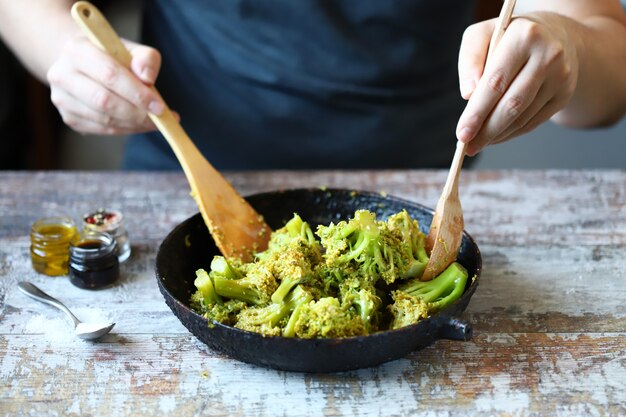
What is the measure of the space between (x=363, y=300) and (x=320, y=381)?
0.46 feet

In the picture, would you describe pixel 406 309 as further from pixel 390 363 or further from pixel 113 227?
pixel 113 227

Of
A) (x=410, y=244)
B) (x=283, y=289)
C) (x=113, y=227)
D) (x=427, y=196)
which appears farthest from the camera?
(x=427, y=196)

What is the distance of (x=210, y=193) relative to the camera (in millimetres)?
1439

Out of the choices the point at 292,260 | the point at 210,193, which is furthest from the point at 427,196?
the point at 292,260

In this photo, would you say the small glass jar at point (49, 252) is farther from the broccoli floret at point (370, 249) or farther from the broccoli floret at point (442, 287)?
the broccoli floret at point (442, 287)

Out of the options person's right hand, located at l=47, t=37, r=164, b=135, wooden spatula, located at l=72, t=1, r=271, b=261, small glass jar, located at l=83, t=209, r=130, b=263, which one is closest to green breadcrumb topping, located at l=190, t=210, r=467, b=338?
wooden spatula, located at l=72, t=1, r=271, b=261

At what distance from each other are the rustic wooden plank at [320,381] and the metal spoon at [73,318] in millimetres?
17

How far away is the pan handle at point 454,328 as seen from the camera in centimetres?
108

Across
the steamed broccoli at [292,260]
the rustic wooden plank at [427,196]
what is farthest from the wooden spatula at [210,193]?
the rustic wooden plank at [427,196]

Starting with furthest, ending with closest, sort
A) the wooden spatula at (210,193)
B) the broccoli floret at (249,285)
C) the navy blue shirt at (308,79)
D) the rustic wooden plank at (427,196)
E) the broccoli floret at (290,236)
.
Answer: the navy blue shirt at (308,79)
the rustic wooden plank at (427,196)
the wooden spatula at (210,193)
the broccoli floret at (290,236)
the broccoli floret at (249,285)

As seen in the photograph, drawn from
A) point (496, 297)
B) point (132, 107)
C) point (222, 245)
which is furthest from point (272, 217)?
point (496, 297)

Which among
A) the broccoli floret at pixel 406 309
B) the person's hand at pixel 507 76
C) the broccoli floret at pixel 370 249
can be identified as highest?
the person's hand at pixel 507 76

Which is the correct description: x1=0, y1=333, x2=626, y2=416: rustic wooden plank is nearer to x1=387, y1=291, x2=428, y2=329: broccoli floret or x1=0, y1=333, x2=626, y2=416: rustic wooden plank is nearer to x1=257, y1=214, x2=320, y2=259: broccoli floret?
x1=387, y1=291, x2=428, y2=329: broccoli floret

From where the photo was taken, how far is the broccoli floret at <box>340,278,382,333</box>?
3.67 feet
